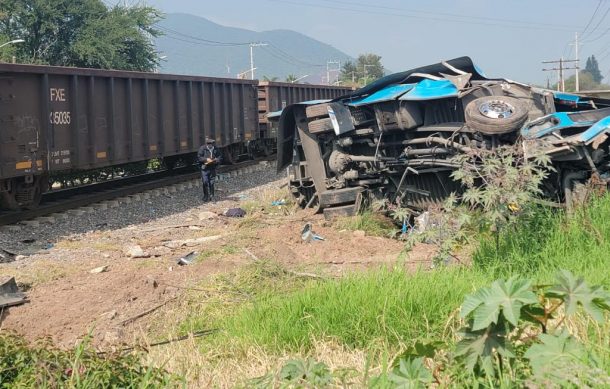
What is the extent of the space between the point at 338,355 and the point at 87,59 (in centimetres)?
4143

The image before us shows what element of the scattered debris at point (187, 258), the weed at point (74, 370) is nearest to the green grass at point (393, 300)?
the weed at point (74, 370)

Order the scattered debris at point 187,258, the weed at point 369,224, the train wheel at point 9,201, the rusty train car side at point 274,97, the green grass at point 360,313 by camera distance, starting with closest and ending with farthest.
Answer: the green grass at point 360,313
the scattered debris at point 187,258
the weed at point 369,224
the train wheel at point 9,201
the rusty train car side at point 274,97

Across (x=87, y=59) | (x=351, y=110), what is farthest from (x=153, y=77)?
(x=87, y=59)

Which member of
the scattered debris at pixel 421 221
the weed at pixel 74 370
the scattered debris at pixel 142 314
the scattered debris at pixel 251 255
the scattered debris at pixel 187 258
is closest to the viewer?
the weed at pixel 74 370

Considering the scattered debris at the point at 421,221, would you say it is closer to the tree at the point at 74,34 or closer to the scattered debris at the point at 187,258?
the scattered debris at the point at 187,258

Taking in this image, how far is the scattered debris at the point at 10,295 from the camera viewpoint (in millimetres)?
6551

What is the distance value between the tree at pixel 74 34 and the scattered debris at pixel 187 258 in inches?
1426

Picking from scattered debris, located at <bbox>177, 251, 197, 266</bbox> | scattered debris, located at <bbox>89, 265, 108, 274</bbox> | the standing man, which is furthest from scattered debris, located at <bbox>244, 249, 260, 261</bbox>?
the standing man

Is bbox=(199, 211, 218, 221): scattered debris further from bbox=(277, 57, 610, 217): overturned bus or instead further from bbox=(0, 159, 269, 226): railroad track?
bbox=(0, 159, 269, 226): railroad track

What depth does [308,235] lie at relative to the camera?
9461mm

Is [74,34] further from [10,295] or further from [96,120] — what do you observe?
[10,295]

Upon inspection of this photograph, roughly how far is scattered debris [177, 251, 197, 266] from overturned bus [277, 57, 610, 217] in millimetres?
2940

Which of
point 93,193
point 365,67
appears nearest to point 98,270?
point 93,193

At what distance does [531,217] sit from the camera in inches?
261
